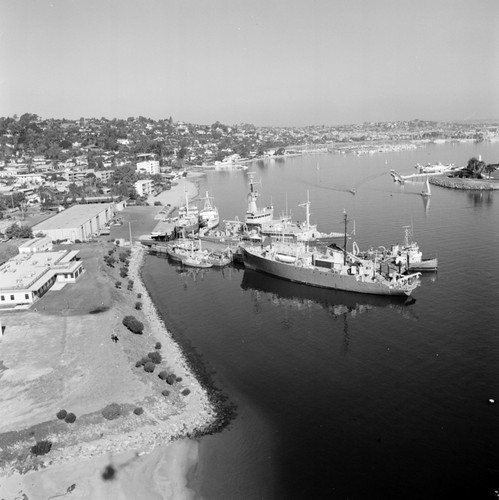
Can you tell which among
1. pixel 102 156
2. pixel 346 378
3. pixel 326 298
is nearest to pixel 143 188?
pixel 102 156

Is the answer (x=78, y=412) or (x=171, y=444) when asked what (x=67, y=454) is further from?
(x=171, y=444)

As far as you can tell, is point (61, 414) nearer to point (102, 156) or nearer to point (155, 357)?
point (155, 357)

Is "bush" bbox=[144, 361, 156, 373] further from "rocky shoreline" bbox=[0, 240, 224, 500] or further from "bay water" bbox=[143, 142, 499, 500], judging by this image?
"bay water" bbox=[143, 142, 499, 500]

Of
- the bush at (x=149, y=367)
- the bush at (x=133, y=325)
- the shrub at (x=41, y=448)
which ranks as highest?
the bush at (x=133, y=325)

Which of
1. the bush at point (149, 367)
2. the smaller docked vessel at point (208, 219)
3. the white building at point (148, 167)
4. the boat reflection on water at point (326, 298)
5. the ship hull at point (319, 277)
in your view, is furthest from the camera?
the white building at point (148, 167)

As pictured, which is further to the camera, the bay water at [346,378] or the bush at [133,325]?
the bush at [133,325]

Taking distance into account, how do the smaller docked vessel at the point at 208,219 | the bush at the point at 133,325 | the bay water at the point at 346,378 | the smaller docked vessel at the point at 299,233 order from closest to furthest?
the bay water at the point at 346,378 < the bush at the point at 133,325 < the smaller docked vessel at the point at 299,233 < the smaller docked vessel at the point at 208,219

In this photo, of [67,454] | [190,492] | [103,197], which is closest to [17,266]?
[67,454]

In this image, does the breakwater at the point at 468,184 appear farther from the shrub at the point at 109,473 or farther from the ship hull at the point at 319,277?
the shrub at the point at 109,473

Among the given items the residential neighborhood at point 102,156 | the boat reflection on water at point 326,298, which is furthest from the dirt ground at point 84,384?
the residential neighborhood at point 102,156
